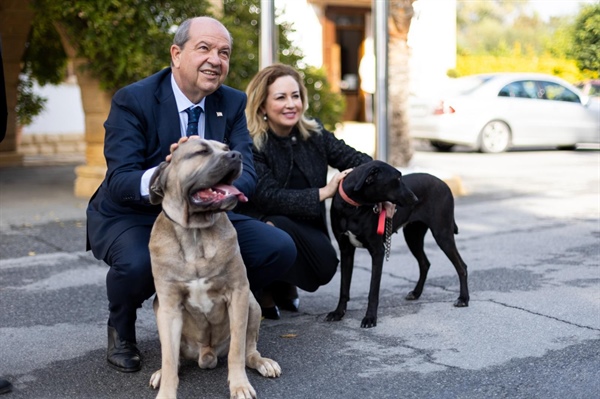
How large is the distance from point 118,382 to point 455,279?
3.06m

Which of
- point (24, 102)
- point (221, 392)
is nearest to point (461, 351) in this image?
point (221, 392)

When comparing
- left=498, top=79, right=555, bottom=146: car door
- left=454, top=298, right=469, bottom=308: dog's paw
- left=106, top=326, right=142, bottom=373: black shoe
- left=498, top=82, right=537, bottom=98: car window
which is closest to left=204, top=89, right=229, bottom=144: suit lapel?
left=106, top=326, right=142, bottom=373: black shoe

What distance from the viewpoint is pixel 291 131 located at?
18.4ft

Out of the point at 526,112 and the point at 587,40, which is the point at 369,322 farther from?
the point at 526,112

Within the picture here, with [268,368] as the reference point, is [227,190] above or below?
above

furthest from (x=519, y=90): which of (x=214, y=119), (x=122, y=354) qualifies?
(x=122, y=354)

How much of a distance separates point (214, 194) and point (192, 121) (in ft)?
3.15

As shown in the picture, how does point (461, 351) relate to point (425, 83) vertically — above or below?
below

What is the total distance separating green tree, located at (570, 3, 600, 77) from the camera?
758 cm

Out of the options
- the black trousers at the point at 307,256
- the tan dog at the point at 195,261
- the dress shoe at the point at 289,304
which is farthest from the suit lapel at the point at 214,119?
the dress shoe at the point at 289,304

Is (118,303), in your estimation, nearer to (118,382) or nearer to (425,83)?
(118,382)

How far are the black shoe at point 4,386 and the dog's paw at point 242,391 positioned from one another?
1126 mm

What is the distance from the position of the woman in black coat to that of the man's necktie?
89 cm

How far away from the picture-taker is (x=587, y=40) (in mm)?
7754
